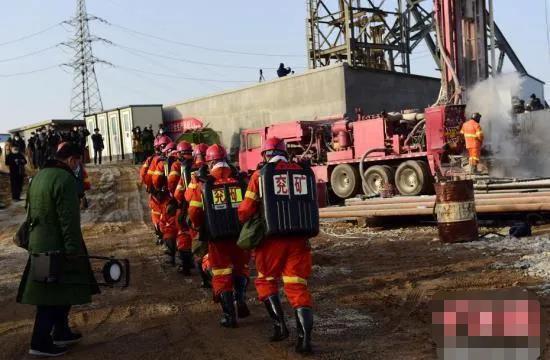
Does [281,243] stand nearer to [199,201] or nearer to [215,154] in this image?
[199,201]

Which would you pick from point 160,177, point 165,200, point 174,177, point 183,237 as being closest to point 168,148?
point 160,177

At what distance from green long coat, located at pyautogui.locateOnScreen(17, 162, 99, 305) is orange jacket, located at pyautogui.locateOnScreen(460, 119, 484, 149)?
11024 mm

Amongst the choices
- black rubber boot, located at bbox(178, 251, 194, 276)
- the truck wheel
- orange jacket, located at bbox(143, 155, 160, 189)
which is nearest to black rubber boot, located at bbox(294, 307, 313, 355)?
black rubber boot, located at bbox(178, 251, 194, 276)

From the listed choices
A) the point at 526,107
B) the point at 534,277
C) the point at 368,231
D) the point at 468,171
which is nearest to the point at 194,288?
the point at 534,277

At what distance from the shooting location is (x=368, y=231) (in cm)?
1241

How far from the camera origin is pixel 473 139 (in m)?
13.9

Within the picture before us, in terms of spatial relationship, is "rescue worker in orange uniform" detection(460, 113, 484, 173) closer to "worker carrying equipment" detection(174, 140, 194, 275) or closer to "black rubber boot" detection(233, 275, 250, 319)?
"worker carrying equipment" detection(174, 140, 194, 275)

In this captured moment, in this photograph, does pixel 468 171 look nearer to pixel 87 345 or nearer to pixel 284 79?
pixel 87 345

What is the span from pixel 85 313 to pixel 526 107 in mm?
15230

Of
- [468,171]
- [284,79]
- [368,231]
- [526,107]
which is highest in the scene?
[284,79]

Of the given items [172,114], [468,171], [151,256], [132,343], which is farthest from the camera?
[172,114]

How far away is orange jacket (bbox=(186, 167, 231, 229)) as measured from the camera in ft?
19.5

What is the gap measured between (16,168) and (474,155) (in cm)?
1366

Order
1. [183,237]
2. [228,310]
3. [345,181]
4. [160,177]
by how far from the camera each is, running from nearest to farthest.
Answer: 1. [228,310]
2. [183,237]
3. [160,177]
4. [345,181]
